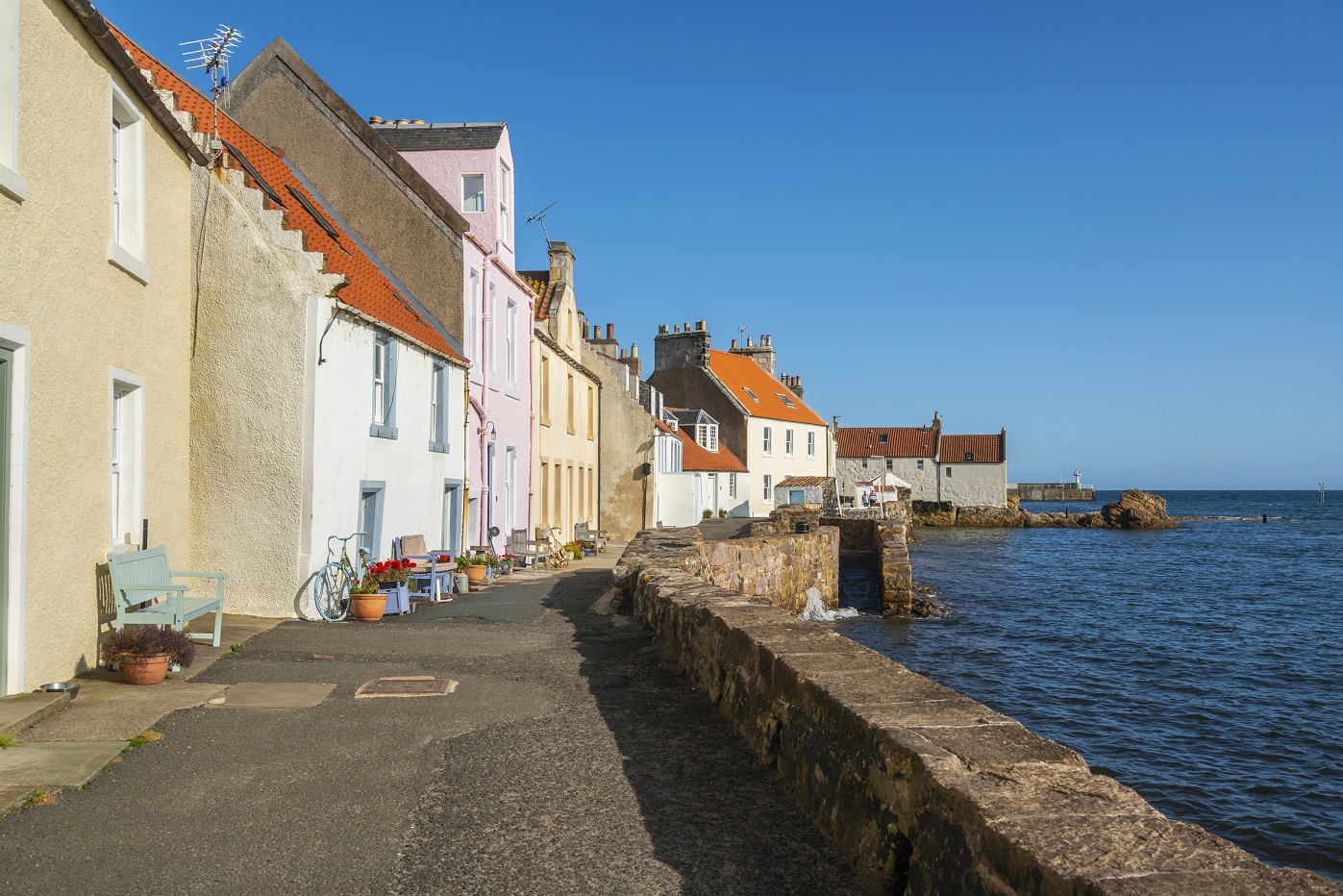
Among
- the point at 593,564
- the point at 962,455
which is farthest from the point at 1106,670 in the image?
the point at 962,455

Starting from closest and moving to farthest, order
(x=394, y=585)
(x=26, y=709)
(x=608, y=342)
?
(x=26, y=709) → (x=394, y=585) → (x=608, y=342)

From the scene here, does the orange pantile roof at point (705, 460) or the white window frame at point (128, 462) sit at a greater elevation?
the orange pantile roof at point (705, 460)

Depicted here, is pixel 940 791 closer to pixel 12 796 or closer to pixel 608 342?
pixel 12 796

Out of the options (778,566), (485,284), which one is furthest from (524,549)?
(778,566)

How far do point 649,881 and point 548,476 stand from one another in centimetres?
2218

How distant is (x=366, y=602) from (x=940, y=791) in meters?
10.5

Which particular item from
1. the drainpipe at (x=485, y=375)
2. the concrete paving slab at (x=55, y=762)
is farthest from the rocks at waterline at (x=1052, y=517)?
the concrete paving slab at (x=55, y=762)

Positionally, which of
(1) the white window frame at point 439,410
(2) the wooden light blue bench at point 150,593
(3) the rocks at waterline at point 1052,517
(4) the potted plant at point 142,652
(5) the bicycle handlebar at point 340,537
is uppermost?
(1) the white window frame at point 439,410

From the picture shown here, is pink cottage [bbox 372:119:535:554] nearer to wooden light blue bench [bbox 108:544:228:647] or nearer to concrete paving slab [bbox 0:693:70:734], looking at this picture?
wooden light blue bench [bbox 108:544:228:647]

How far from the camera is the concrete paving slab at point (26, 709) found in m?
6.49

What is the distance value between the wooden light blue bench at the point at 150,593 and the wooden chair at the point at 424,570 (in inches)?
171

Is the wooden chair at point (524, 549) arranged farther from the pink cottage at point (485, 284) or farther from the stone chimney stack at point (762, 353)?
the stone chimney stack at point (762, 353)

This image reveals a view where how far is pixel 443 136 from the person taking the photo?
2103cm

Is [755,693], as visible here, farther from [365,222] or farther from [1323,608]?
[1323,608]
